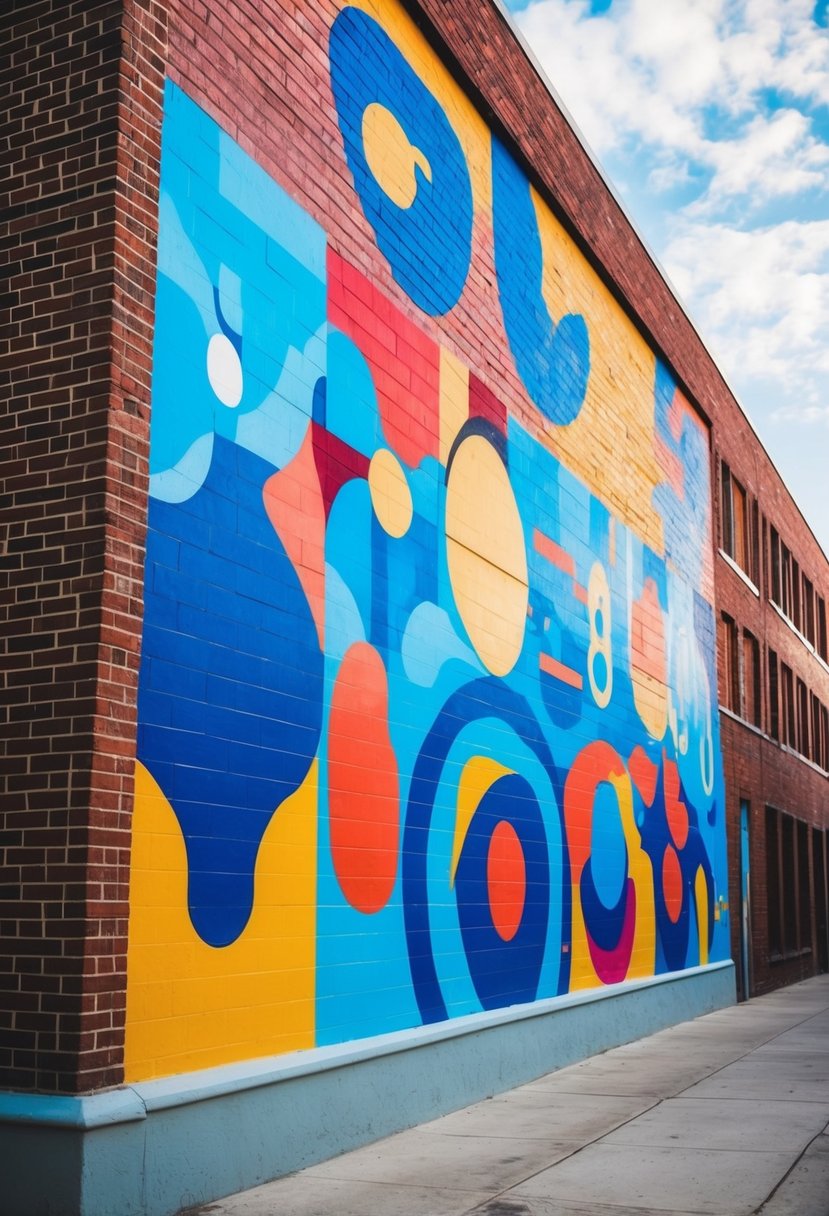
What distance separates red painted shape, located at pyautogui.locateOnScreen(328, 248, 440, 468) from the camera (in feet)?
27.3

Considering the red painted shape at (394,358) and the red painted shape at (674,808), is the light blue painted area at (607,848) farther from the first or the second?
the red painted shape at (394,358)

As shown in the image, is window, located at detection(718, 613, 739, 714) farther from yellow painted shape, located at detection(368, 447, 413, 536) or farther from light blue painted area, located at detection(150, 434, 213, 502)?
light blue painted area, located at detection(150, 434, 213, 502)

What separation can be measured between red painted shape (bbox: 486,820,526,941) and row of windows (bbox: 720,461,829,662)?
11.2 metres

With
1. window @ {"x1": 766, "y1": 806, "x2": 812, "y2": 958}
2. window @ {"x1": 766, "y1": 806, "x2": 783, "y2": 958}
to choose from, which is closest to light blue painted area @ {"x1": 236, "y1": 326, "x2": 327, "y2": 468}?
window @ {"x1": 766, "y1": 806, "x2": 783, "y2": 958}

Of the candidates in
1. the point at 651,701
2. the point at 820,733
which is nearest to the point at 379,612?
the point at 651,701

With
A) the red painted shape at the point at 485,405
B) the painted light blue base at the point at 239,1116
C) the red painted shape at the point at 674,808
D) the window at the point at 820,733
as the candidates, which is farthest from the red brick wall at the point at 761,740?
the painted light blue base at the point at 239,1116

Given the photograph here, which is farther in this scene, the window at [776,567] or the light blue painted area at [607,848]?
A: the window at [776,567]

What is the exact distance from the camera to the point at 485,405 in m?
10.6

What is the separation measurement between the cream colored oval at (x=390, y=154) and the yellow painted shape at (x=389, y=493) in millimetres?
1958

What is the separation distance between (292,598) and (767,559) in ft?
60.8

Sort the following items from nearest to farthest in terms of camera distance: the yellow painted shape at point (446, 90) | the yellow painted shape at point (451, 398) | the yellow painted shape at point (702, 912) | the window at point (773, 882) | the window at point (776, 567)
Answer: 1. the yellow painted shape at point (446, 90)
2. the yellow painted shape at point (451, 398)
3. the yellow painted shape at point (702, 912)
4. the window at point (773, 882)
5. the window at point (776, 567)

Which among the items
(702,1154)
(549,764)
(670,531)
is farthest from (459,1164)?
(670,531)

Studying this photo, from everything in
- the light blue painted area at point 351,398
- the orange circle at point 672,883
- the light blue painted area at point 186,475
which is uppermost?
the light blue painted area at point 351,398

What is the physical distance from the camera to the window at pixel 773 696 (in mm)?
23969
